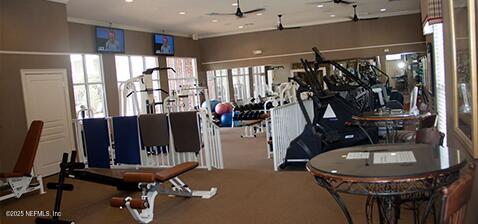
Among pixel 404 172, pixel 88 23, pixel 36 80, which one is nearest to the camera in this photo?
pixel 404 172

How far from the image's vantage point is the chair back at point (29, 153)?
5074 mm

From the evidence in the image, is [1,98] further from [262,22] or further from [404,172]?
[262,22]

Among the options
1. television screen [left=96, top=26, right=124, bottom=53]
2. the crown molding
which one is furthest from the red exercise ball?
television screen [left=96, top=26, right=124, bottom=53]

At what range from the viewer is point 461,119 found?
97.4 inches

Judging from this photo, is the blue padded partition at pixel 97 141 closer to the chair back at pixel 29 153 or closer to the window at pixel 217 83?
the chair back at pixel 29 153

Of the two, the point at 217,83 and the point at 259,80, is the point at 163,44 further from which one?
the point at 259,80

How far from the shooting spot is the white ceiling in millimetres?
8287

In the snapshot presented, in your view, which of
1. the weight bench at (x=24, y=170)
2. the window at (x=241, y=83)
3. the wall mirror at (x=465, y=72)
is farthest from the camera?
the window at (x=241, y=83)

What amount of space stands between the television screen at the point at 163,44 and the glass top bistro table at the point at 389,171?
10052 millimetres

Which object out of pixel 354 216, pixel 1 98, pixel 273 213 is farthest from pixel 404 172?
pixel 1 98

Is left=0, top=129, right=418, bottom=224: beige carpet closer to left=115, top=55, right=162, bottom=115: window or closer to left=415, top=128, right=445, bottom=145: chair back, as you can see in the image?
left=415, top=128, right=445, bottom=145: chair back

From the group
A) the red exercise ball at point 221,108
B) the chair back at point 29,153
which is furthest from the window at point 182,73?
the chair back at point 29,153

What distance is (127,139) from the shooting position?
649cm

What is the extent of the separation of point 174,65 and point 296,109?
22.7 ft
